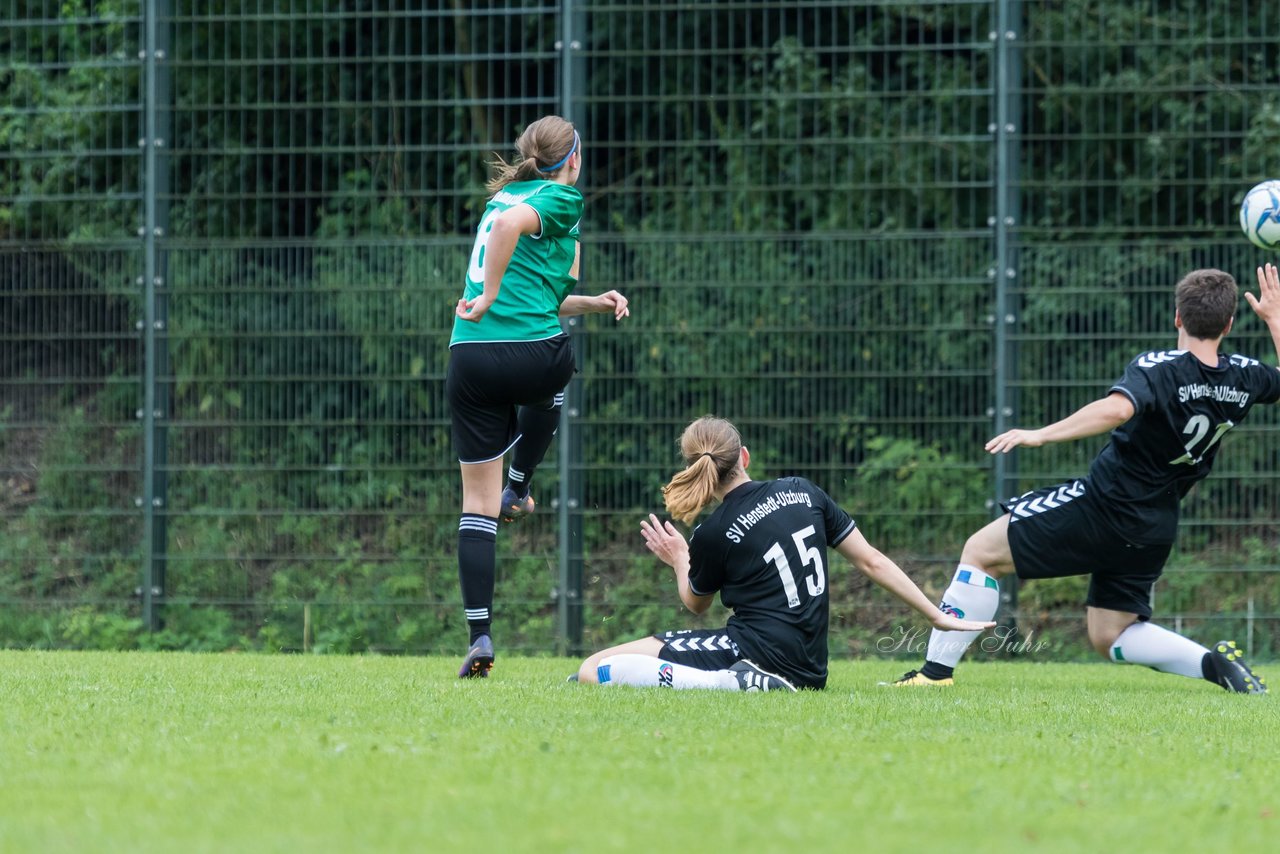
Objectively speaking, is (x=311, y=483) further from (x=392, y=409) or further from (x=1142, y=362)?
(x=1142, y=362)

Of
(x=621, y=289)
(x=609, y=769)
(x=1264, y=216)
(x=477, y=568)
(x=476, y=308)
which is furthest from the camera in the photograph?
(x=621, y=289)

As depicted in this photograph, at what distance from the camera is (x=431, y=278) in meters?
9.77

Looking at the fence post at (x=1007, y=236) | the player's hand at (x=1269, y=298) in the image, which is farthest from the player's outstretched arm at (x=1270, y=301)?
the fence post at (x=1007, y=236)

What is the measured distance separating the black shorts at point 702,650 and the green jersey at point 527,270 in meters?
1.35

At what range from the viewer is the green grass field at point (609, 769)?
315 centimetres

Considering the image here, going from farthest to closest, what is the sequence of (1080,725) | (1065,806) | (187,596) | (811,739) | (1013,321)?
(187,596)
(1013,321)
(1080,725)
(811,739)
(1065,806)

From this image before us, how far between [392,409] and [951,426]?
11.2 ft

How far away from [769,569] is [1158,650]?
7.19ft

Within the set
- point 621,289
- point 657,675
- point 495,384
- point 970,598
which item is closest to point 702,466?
point 657,675

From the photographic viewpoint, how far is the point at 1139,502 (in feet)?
22.2

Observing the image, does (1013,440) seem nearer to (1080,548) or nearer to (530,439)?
(1080,548)

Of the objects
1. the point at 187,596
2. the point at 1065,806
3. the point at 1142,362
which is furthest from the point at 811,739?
the point at 187,596

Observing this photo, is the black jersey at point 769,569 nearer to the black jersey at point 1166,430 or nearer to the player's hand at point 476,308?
the player's hand at point 476,308

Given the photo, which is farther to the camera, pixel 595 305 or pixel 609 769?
pixel 595 305
